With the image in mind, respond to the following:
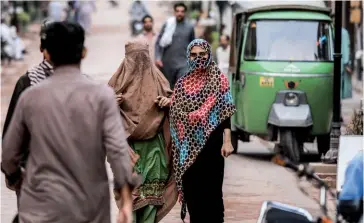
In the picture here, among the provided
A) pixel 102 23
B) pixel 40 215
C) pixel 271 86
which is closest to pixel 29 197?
pixel 40 215

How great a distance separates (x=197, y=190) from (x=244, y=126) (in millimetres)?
6678

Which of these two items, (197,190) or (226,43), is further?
(226,43)

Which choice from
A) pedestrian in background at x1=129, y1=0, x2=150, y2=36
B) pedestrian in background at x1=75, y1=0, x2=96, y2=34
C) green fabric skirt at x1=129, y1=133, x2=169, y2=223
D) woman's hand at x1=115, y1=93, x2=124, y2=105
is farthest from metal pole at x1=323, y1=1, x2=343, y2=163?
pedestrian in background at x1=75, y1=0, x2=96, y2=34

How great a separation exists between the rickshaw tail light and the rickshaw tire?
1.15 ft

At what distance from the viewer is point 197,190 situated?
9781 mm

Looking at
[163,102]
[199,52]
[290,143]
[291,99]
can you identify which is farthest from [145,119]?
[291,99]

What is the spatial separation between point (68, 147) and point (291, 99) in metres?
9.89

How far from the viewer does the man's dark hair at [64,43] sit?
629cm

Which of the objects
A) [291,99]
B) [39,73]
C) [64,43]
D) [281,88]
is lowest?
[291,99]

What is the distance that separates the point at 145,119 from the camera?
9.77 metres

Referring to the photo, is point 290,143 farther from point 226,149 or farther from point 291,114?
point 226,149

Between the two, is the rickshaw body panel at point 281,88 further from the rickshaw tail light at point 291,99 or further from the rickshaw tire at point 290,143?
the rickshaw tire at point 290,143

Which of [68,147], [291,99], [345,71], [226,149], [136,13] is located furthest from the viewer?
[136,13]

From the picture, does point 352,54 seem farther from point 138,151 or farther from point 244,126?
point 138,151
